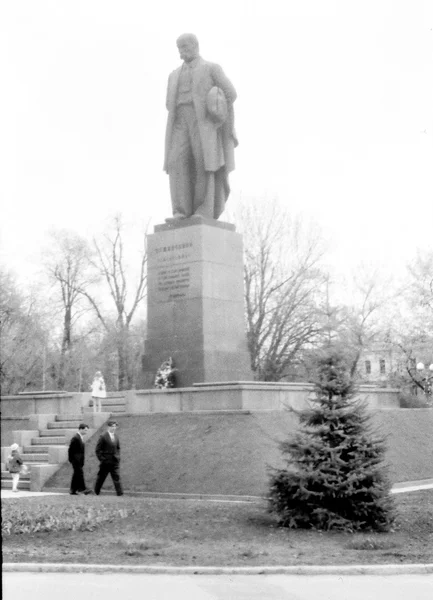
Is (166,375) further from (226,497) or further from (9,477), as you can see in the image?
(226,497)

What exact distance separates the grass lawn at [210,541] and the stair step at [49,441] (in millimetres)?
7010

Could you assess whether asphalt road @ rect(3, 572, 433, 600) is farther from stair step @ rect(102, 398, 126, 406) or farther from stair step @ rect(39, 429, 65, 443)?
stair step @ rect(102, 398, 126, 406)

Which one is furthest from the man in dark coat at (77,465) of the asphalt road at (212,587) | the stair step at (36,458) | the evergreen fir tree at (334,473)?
the asphalt road at (212,587)

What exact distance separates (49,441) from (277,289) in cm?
2523

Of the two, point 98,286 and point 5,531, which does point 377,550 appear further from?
point 98,286

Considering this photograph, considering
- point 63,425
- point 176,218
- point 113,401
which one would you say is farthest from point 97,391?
point 176,218

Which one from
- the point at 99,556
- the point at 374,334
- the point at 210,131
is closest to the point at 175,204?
the point at 210,131

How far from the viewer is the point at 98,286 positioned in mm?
51188

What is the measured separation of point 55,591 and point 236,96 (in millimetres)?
17795

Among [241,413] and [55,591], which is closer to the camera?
[55,591]

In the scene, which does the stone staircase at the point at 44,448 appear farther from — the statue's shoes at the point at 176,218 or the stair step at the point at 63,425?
the statue's shoes at the point at 176,218

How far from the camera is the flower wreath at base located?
73.9 ft

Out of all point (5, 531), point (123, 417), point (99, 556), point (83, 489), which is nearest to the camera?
point (99, 556)

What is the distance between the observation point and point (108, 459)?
17.1m
